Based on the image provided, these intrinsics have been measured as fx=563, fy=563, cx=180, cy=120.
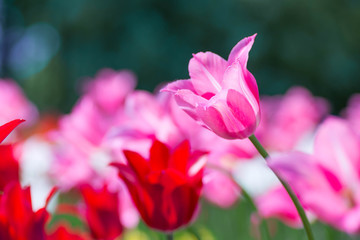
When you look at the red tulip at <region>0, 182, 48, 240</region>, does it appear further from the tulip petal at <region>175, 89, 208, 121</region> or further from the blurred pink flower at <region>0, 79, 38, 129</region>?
the blurred pink flower at <region>0, 79, 38, 129</region>

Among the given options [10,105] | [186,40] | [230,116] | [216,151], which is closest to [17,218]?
[230,116]

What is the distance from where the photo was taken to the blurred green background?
276 inches

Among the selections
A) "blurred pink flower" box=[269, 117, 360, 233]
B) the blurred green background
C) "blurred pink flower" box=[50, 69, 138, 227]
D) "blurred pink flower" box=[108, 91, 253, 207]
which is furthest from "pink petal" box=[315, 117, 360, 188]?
the blurred green background

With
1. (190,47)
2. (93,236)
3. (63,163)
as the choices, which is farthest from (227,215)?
(190,47)

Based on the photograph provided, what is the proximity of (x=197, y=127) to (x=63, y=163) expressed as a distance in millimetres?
363

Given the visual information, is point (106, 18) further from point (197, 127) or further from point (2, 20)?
point (197, 127)

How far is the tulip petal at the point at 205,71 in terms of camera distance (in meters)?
0.54

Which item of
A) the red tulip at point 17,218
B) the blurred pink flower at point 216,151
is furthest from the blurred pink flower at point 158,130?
the red tulip at point 17,218

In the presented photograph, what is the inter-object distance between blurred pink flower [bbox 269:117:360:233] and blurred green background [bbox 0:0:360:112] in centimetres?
655

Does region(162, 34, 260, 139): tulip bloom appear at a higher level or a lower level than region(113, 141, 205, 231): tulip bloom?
higher

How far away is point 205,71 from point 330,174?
0.16 m

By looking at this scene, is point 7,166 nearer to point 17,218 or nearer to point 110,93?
point 17,218

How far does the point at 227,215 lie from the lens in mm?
1714

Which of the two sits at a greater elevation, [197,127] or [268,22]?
[197,127]
